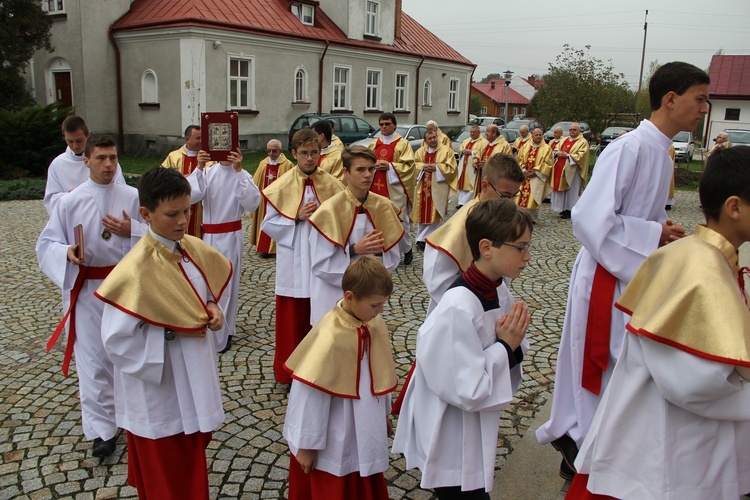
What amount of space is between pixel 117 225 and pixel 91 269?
404mm

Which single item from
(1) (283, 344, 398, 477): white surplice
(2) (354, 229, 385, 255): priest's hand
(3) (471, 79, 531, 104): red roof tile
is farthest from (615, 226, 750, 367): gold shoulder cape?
(3) (471, 79, 531, 104): red roof tile

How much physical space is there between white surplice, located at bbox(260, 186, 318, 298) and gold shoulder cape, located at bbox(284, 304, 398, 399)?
1.90m

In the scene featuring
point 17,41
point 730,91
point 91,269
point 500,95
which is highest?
point 500,95

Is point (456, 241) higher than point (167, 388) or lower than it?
higher

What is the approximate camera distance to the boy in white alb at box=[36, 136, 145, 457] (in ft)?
12.8

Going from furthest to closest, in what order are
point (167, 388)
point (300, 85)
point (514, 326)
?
1. point (300, 85)
2. point (167, 388)
3. point (514, 326)

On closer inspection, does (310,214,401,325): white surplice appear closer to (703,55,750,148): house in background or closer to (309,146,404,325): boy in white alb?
(309,146,404,325): boy in white alb

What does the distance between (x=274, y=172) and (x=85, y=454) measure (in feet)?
19.6

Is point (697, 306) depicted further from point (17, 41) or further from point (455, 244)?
point (17, 41)

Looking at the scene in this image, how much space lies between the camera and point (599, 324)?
10.4 ft

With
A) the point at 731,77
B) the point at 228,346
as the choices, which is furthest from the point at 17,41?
the point at 731,77

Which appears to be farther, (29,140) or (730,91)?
(730,91)

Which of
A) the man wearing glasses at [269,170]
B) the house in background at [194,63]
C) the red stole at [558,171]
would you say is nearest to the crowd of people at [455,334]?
the man wearing glasses at [269,170]

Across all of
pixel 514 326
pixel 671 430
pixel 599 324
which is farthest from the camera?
pixel 599 324
